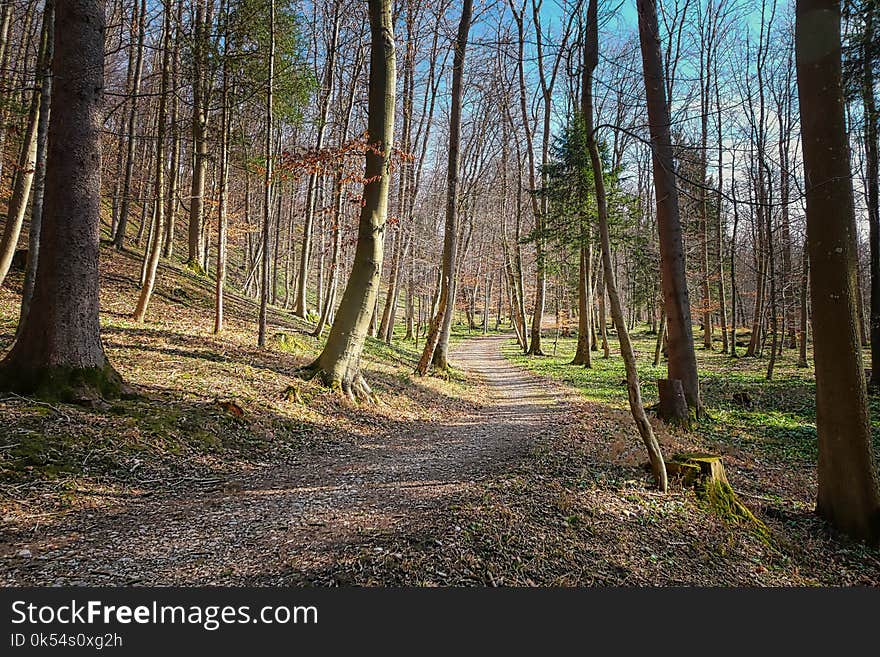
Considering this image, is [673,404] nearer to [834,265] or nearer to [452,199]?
[834,265]

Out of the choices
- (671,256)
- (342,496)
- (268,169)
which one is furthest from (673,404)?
(268,169)

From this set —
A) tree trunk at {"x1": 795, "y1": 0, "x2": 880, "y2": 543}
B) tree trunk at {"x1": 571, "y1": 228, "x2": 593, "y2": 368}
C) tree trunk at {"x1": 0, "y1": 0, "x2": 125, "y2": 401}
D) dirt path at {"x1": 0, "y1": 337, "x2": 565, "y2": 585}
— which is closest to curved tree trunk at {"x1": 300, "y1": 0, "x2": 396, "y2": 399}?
dirt path at {"x1": 0, "y1": 337, "x2": 565, "y2": 585}

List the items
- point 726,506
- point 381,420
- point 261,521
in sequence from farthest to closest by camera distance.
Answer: point 381,420, point 726,506, point 261,521

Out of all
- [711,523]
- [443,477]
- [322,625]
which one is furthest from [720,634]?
[443,477]

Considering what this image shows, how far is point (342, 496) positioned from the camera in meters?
5.21

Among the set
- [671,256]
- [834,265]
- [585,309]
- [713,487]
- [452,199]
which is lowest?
[713,487]

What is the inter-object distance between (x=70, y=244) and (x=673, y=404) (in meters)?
10.3

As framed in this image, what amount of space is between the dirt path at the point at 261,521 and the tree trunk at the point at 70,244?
7.94ft

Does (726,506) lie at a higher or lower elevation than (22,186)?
lower

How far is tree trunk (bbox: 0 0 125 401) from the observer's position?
5934 millimetres

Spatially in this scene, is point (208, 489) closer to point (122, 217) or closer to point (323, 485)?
point (323, 485)

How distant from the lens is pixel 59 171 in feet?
19.9

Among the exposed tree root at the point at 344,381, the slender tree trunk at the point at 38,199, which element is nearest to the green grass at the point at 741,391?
the exposed tree root at the point at 344,381

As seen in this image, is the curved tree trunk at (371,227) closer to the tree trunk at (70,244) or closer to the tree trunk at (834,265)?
the tree trunk at (70,244)
